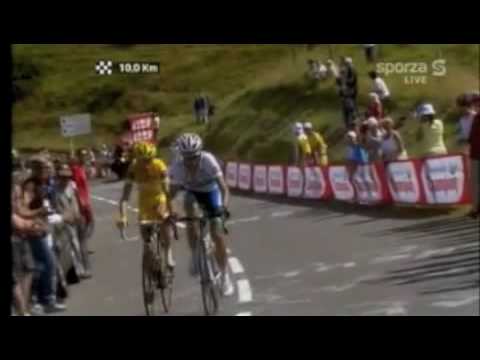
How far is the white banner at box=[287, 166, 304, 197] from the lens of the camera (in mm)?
13609

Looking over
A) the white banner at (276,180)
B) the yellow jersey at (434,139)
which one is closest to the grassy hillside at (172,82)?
the white banner at (276,180)

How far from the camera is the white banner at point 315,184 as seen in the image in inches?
552

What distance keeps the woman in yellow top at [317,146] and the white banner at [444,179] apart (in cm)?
165

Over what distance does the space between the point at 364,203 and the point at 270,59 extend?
12.8 ft

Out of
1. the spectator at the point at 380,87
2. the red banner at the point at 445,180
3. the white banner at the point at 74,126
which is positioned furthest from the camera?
the red banner at the point at 445,180

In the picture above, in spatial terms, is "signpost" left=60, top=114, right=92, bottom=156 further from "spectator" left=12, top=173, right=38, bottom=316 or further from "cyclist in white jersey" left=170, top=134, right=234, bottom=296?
"cyclist in white jersey" left=170, top=134, right=234, bottom=296

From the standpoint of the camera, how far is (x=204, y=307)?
10.9 meters

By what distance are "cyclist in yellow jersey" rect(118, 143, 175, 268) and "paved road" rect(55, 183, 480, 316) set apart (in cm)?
19

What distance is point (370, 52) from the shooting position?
37.2ft

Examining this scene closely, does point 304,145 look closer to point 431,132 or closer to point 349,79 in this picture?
point 349,79

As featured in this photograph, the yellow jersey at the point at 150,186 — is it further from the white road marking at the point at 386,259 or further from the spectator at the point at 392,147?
the spectator at the point at 392,147
